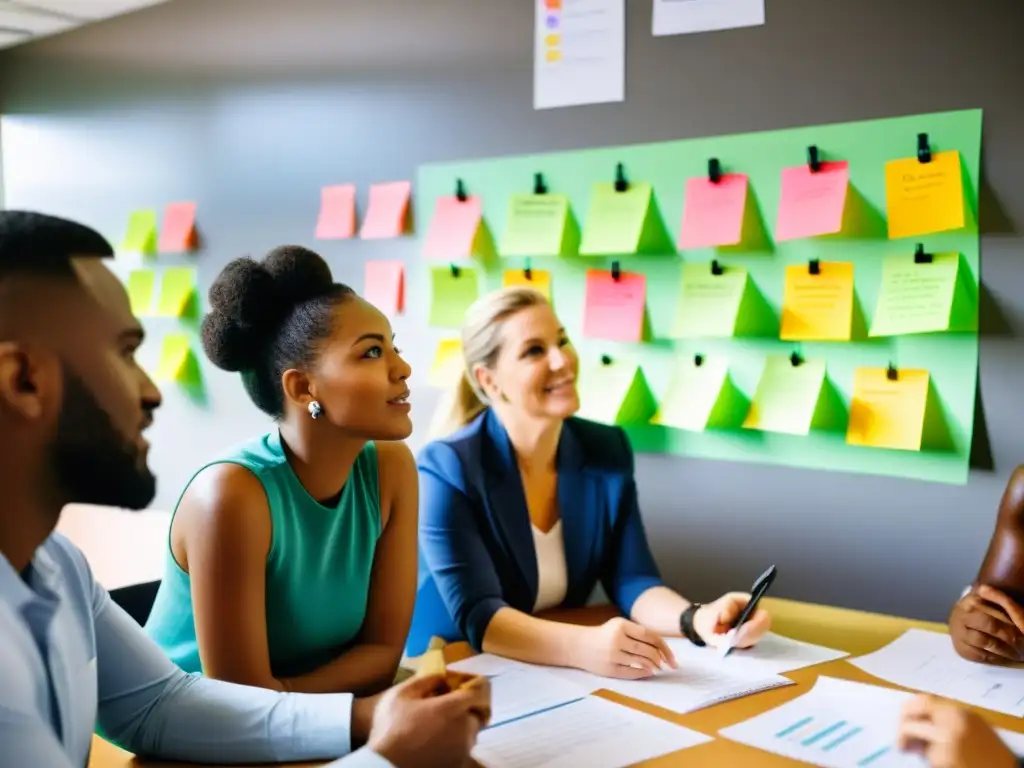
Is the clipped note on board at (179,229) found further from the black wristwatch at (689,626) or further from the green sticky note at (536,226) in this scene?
the black wristwatch at (689,626)

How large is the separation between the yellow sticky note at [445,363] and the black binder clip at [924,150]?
1.01m

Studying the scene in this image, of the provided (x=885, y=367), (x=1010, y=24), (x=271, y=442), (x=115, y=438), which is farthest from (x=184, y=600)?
(x=1010, y=24)

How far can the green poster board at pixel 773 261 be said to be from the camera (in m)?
1.55

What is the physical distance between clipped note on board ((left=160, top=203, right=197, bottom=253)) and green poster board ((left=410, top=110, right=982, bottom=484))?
967mm

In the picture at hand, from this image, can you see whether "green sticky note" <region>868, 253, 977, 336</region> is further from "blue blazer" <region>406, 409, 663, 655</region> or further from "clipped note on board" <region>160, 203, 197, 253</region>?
"clipped note on board" <region>160, 203, 197, 253</region>

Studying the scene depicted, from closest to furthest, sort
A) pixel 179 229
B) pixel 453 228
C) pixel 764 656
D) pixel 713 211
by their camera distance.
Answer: pixel 764 656, pixel 713 211, pixel 453 228, pixel 179 229

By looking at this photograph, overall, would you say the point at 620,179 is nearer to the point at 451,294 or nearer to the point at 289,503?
the point at 451,294

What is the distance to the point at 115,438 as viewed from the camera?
2.23ft

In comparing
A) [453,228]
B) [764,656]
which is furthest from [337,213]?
[764,656]

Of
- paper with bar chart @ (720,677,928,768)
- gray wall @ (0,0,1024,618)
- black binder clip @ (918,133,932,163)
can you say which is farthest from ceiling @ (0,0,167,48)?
paper with bar chart @ (720,677,928,768)

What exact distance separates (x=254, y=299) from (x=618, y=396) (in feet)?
2.91

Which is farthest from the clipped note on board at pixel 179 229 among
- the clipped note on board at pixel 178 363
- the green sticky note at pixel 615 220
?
the green sticky note at pixel 615 220

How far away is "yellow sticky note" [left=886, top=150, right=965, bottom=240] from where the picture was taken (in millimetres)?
1511

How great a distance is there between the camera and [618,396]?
1876mm
